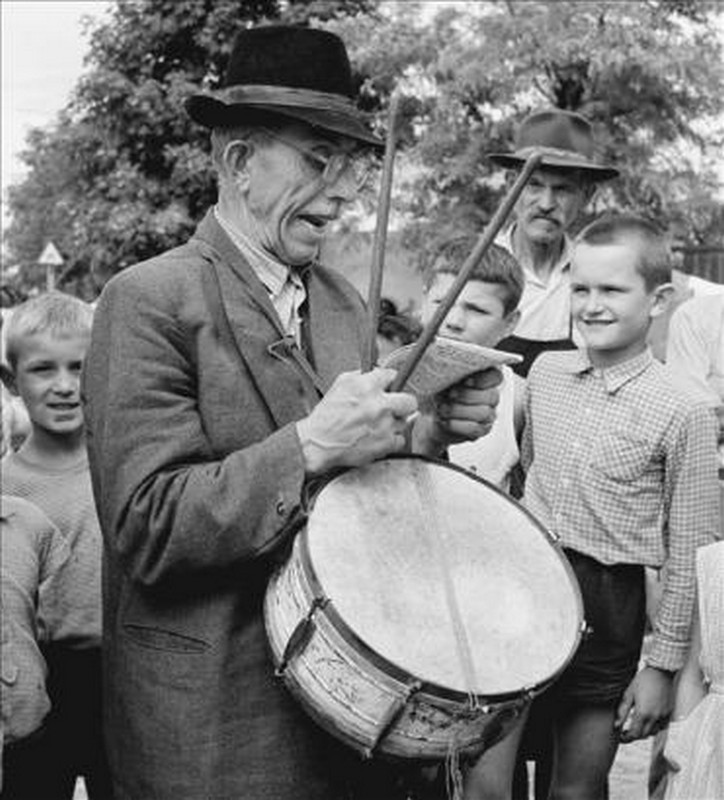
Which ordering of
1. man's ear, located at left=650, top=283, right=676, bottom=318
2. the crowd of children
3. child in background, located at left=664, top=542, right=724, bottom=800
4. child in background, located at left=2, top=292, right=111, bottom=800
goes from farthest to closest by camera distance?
man's ear, located at left=650, top=283, right=676, bottom=318 → child in background, located at left=2, top=292, right=111, bottom=800 → the crowd of children → child in background, located at left=664, top=542, right=724, bottom=800

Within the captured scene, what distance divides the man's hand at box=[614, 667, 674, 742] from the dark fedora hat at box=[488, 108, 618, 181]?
5.57 feet

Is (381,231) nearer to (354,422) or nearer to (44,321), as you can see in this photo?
(354,422)

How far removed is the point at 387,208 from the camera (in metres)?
2.18

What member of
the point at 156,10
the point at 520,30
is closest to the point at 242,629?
the point at 520,30

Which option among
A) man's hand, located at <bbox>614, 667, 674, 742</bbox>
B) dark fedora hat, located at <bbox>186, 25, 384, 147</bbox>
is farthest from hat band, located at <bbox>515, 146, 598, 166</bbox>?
dark fedora hat, located at <bbox>186, 25, 384, 147</bbox>

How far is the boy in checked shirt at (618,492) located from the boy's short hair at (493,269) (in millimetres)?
292

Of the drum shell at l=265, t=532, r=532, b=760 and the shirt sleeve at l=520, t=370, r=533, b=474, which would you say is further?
the shirt sleeve at l=520, t=370, r=533, b=474

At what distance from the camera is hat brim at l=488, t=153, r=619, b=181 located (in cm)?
416

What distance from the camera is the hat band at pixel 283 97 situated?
2.34 meters

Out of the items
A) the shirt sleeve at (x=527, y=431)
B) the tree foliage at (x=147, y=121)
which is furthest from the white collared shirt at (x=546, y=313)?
the tree foliage at (x=147, y=121)

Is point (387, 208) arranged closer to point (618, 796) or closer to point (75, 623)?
point (75, 623)

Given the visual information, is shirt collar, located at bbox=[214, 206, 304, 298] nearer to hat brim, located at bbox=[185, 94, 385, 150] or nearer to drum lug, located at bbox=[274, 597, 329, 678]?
hat brim, located at bbox=[185, 94, 385, 150]

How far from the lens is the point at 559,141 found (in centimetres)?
442

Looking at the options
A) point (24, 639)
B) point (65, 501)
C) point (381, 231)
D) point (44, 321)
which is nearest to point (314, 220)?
point (381, 231)
